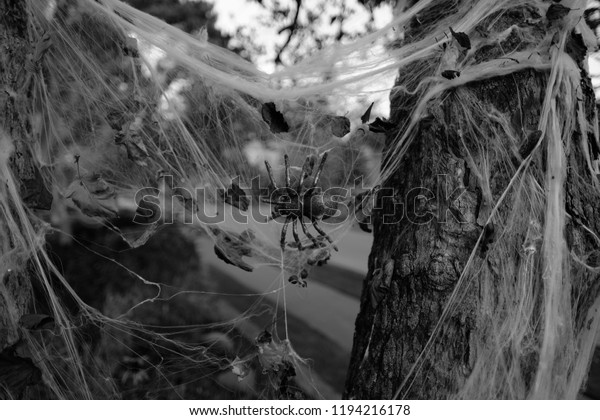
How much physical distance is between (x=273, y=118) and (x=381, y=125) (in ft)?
1.19

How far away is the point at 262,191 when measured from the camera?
1.70m

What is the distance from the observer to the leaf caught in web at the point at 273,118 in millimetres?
1483

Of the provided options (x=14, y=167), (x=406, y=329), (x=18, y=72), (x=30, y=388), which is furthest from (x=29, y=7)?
(x=406, y=329)

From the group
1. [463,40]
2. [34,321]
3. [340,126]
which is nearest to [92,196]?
[34,321]

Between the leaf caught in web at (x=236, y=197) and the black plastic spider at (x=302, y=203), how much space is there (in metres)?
0.10

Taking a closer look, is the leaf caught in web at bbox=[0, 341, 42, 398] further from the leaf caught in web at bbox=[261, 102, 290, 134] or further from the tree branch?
the tree branch

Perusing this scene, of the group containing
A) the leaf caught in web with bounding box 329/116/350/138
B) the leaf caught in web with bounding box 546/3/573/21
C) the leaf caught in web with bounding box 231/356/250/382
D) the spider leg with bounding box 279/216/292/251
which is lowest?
the leaf caught in web with bounding box 231/356/250/382

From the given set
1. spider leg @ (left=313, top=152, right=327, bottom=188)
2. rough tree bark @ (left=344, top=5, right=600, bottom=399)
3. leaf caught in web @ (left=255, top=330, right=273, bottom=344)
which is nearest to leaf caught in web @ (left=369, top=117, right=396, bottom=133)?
rough tree bark @ (left=344, top=5, right=600, bottom=399)

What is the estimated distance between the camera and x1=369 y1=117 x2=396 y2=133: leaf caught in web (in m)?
1.36

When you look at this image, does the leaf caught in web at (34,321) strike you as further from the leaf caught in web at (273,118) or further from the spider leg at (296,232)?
the leaf caught in web at (273,118)

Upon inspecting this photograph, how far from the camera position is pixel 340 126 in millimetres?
1523

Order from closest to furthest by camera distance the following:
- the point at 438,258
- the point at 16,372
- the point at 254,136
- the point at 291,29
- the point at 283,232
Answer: the point at 438,258 → the point at 16,372 → the point at 283,232 → the point at 254,136 → the point at 291,29

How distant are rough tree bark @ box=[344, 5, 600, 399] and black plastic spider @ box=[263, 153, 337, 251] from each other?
310mm

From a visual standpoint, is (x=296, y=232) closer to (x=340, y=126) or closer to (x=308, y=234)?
(x=308, y=234)
